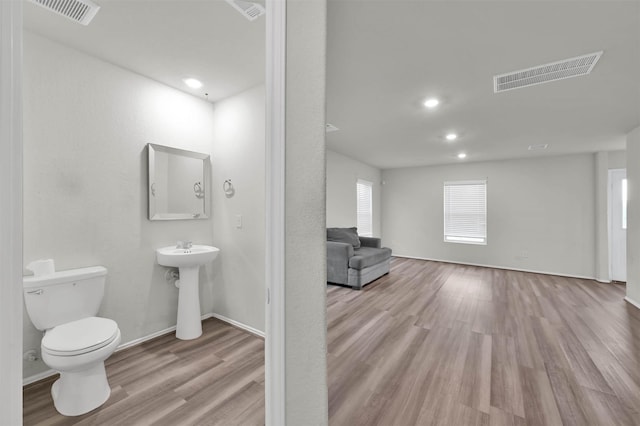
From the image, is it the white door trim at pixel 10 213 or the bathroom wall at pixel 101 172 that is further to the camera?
the bathroom wall at pixel 101 172

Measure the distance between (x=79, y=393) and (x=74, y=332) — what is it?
0.36 meters

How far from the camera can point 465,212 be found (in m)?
6.36

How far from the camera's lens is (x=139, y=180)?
240 cm

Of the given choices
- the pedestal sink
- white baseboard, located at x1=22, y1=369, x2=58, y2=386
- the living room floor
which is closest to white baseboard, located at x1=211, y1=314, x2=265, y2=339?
the pedestal sink

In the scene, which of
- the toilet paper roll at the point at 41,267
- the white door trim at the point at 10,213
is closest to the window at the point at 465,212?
the toilet paper roll at the point at 41,267

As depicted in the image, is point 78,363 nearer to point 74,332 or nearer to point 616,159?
point 74,332

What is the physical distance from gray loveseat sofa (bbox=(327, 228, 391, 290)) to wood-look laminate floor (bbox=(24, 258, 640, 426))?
807mm

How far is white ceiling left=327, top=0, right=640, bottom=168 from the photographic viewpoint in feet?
5.20

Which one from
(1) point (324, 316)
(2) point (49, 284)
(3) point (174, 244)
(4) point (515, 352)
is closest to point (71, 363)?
(2) point (49, 284)

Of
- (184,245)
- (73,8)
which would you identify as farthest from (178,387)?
(73,8)

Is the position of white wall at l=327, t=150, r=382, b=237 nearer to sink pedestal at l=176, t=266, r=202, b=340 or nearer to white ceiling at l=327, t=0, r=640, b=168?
white ceiling at l=327, t=0, r=640, b=168

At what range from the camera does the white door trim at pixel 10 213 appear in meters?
0.57

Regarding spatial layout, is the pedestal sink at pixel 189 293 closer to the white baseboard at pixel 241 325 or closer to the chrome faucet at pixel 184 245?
the chrome faucet at pixel 184 245

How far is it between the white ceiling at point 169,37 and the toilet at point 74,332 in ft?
5.59
